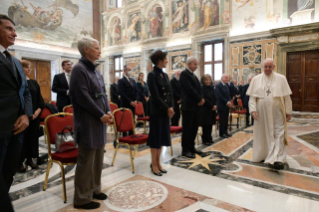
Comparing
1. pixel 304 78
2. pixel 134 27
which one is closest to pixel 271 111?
A: pixel 304 78

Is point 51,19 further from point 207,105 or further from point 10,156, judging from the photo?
point 10,156

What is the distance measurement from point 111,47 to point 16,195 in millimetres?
14982

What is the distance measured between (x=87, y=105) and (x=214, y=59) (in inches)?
431

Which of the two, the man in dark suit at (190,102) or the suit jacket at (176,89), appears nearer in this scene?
the man in dark suit at (190,102)

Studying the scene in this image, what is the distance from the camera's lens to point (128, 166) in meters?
3.59

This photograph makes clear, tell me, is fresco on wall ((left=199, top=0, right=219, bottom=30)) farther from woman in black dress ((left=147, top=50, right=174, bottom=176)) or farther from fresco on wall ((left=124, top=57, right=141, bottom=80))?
woman in black dress ((left=147, top=50, right=174, bottom=176))

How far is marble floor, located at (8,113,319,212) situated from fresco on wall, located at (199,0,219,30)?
906cm

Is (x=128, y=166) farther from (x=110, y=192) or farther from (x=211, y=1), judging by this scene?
(x=211, y=1)

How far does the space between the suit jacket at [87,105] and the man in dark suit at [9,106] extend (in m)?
0.46

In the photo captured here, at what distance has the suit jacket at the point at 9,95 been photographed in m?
1.64

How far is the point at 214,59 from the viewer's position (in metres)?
12.0

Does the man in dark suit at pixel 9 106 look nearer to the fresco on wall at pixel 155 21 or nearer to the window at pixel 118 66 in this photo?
the fresco on wall at pixel 155 21

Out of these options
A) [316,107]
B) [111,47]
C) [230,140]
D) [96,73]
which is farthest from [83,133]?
[111,47]

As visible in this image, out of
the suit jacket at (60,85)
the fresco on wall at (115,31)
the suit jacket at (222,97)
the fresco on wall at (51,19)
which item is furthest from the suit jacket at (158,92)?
the fresco on wall at (115,31)
